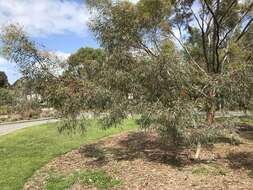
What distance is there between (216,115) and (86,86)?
3.09 m

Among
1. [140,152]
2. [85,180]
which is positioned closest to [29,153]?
[140,152]

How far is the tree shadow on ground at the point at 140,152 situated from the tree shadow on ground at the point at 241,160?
821 millimetres

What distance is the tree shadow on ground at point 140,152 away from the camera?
417 inches

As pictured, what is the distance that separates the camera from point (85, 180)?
8.94m

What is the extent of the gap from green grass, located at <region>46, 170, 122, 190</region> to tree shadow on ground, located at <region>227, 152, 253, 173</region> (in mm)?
2979

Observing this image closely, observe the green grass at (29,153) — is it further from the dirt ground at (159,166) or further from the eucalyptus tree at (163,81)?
the eucalyptus tree at (163,81)

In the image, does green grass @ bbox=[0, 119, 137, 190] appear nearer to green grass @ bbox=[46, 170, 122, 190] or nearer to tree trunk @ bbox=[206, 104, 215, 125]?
green grass @ bbox=[46, 170, 122, 190]

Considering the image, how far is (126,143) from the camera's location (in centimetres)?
1379

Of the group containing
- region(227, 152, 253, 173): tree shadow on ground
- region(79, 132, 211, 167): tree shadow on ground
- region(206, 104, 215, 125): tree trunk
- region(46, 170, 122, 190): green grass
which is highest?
region(206, 104, 215, 125): tree trunk

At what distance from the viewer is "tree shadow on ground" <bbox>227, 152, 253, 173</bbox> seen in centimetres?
965

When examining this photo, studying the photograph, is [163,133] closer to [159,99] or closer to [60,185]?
[159,99]

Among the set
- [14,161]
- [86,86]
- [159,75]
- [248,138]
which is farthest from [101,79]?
[248,138]

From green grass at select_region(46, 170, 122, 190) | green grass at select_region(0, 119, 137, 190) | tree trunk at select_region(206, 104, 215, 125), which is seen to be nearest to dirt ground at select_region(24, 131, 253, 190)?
green grass at select_region(46, 170, 122, 190)

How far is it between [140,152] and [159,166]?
6.76ft
